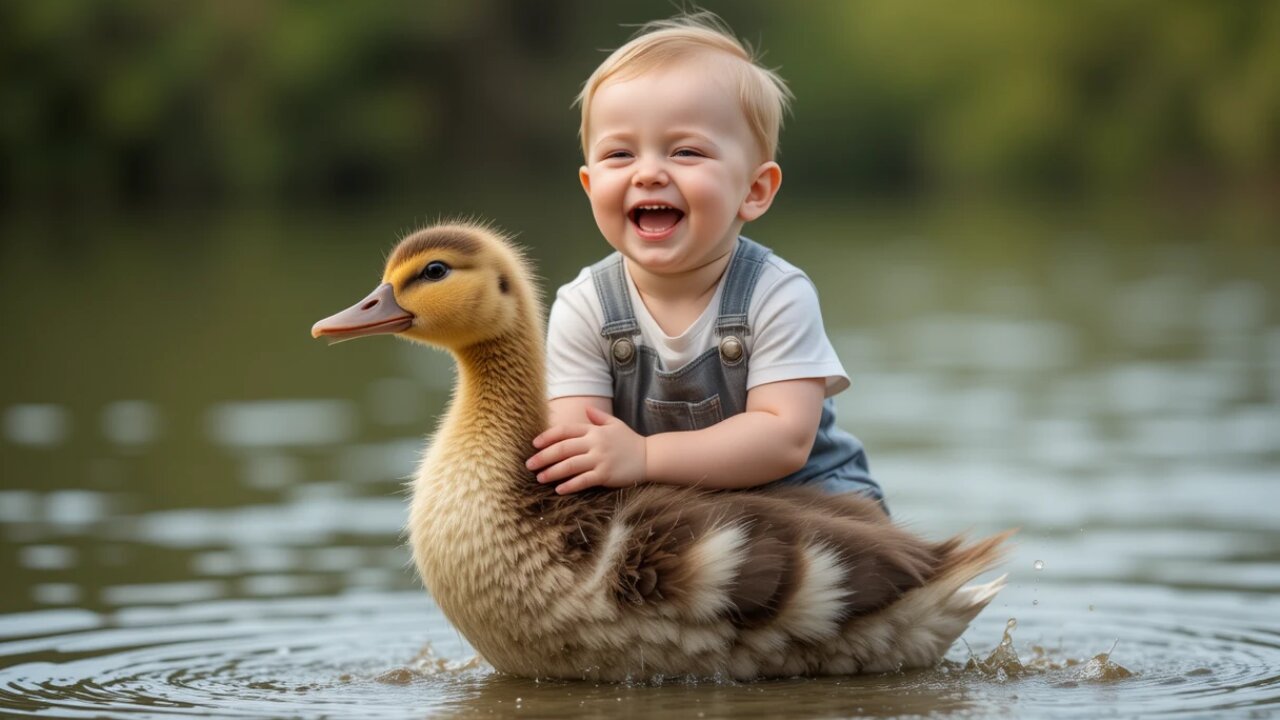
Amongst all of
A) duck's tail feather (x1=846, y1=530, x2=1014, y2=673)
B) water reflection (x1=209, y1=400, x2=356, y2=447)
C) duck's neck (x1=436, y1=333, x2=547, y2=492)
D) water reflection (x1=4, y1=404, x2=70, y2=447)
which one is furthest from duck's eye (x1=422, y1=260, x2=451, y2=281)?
water reflection (x1=4, y1=404, x2=70, y2=447)

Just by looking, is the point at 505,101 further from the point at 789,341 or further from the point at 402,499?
the point at 789,341

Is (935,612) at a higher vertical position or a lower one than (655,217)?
lower

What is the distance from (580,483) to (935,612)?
94 cm

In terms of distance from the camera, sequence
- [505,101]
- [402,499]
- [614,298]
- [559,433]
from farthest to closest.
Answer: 1. [505,101]
2. [402,499]
3. [614,298]
4. [559,433]

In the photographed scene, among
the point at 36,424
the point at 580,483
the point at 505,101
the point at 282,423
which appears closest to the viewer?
the point at 580,483

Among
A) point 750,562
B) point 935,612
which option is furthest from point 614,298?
point 935,612

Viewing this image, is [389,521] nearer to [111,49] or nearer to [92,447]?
[92,447]

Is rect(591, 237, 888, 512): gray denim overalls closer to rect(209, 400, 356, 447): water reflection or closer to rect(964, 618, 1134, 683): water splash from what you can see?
rect(964, 618, 1134, 683): water splash

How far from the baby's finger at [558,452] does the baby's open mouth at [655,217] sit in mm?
600

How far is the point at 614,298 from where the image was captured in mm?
5000

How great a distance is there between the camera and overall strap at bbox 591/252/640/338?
4.95 metres

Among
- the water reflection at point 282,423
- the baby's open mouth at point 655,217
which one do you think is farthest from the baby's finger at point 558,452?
the water reflection at point 282,423

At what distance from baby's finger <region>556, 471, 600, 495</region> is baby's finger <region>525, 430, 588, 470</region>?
73 millimetres

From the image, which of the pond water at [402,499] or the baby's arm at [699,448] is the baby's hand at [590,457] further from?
the pond water at [402,499]
